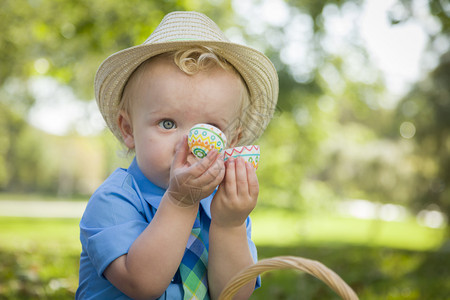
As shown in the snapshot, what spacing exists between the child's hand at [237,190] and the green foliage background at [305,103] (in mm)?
915

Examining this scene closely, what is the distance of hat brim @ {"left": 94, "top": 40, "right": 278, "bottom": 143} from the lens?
171 cm

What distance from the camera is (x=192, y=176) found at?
54.6 inches

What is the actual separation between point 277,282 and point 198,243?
3930 millimetres

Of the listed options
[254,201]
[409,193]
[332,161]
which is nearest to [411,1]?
[254,201]

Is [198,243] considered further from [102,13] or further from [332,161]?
[332,161]

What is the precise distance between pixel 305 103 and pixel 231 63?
23.6 feet

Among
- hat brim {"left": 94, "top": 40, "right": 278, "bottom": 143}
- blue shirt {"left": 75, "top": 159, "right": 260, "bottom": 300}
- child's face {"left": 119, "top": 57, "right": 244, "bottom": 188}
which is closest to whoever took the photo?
blue shirt {"left": 75, "top": 159, "right": 260, "bottom": 300}

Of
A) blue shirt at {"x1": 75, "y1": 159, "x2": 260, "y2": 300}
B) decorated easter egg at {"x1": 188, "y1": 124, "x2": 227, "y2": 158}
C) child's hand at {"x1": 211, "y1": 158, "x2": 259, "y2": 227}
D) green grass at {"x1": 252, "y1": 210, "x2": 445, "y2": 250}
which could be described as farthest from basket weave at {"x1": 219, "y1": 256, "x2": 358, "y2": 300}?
green grass at {"x1": 252, "y1": 210, "x2": 445, "y2": 250}

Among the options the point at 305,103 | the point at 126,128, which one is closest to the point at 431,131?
the point at 305,103

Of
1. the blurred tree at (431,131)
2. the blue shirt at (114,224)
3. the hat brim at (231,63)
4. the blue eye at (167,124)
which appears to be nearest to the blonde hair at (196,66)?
the hat brim at (231,63)

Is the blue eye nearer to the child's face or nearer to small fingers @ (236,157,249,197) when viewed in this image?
the child's face

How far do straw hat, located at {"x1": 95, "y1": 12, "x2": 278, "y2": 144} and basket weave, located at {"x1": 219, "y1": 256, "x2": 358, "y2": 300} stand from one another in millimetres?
648

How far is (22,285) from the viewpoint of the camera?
359cm

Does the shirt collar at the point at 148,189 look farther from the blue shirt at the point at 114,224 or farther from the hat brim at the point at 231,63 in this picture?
the hat brim at the point at 231,63
